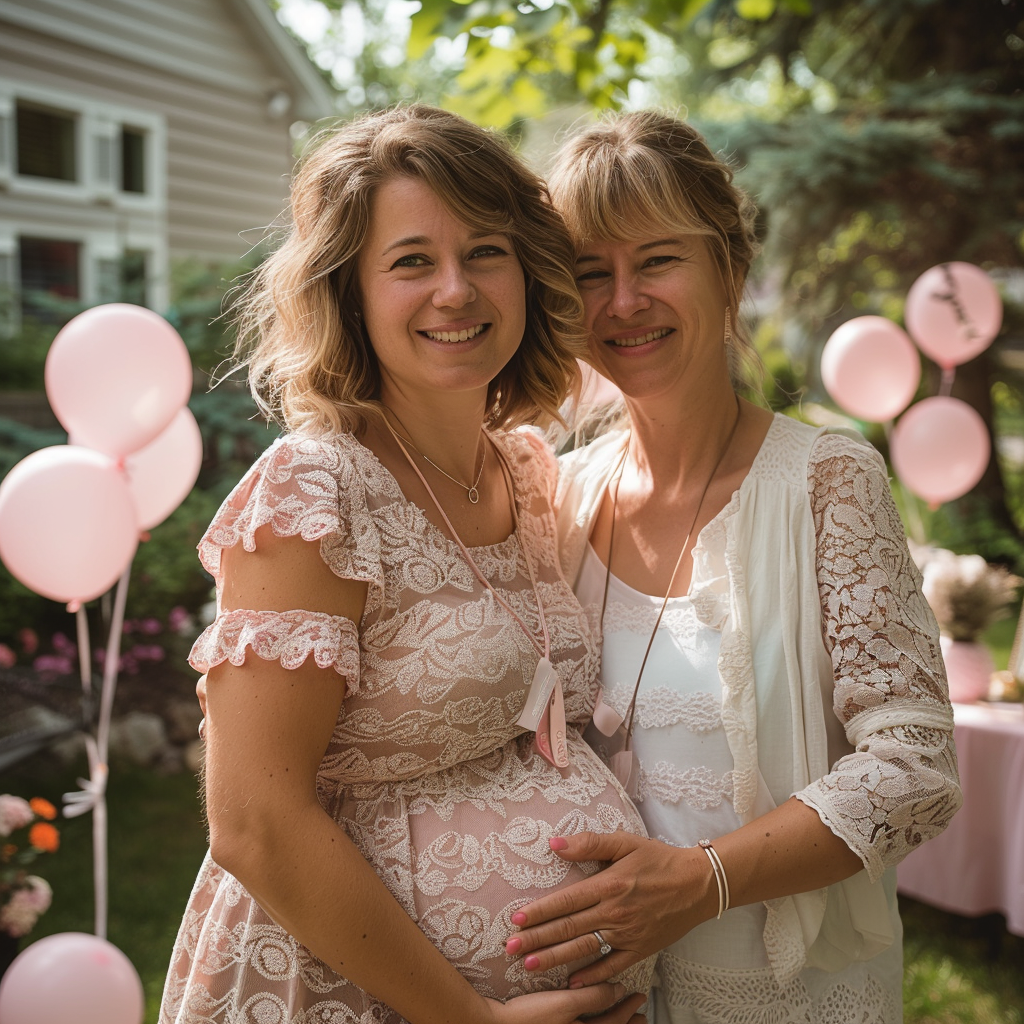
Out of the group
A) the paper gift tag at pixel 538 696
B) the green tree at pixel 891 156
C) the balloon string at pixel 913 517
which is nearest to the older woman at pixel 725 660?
the paper gift tag at pixel 538 696

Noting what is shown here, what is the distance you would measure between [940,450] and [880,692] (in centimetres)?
411

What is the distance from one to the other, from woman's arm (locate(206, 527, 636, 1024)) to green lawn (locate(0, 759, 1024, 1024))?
2456 millimetres

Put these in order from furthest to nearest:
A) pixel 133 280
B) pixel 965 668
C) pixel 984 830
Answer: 1. pixel 133 280
2. pixel 965 668
3. pixel 984 830

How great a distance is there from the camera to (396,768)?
166 centimetres

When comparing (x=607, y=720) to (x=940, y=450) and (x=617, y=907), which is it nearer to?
(x=617, y=907)

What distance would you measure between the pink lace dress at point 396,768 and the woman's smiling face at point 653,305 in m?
0.66

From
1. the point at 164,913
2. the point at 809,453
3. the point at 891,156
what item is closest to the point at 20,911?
the point at 164,913

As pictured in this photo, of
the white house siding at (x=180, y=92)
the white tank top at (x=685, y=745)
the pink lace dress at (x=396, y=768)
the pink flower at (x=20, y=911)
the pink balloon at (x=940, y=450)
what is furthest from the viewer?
the white house siding at (x=180, y=92)

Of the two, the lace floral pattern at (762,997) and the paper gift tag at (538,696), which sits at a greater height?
the paper gift tag at (538,696)

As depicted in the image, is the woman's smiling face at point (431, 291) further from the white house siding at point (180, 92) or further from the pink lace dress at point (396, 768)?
the white house siding at point (180, 92)

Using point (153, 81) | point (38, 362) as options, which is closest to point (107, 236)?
point (153, 81)

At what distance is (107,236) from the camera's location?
834 cm

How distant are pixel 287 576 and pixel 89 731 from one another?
2.95m

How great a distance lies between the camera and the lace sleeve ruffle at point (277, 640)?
1.46m
